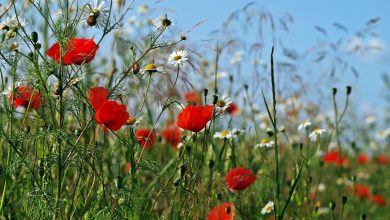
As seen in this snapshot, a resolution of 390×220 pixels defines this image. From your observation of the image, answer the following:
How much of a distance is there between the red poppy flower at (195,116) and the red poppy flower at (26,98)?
36 centimetres

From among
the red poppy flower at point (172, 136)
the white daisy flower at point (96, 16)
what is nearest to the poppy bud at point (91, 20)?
the white daisy flower at point (96, 16)

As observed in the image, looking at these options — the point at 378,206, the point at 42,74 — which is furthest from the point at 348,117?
the point at 42,74

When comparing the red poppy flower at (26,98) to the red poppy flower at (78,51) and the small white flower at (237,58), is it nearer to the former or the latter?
the red poppy flower at (78,51)

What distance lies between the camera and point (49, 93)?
68.3 inches

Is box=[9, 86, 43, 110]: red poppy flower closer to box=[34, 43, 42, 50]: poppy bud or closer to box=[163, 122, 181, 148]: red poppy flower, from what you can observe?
box=[34, 43, 42, 50]: poppy bud

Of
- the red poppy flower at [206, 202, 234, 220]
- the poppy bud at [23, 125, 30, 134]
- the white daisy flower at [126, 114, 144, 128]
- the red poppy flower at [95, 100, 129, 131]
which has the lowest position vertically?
the red poppy flower at [206, 202, 234, 220]

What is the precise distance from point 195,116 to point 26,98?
1.55ft

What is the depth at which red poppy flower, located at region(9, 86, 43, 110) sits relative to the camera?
1.80m

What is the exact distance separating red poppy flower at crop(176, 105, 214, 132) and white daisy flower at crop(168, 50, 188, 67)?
173 mm

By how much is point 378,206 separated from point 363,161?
66cm

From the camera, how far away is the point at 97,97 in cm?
167

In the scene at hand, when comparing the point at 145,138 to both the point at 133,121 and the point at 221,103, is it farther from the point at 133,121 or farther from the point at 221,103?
the point at 221,103

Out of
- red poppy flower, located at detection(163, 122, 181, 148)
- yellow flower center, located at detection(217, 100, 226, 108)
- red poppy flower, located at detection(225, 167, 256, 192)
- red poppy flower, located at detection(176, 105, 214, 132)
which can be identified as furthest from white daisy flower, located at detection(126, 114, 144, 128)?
red poppy flower, located at detection(163, 122, 181, 148)

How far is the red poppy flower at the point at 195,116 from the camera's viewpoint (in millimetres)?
1724
